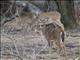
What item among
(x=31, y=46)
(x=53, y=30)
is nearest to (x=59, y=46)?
(x=53, y=30)

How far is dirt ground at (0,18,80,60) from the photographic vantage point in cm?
179

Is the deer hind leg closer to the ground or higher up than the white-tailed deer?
closer to the ground

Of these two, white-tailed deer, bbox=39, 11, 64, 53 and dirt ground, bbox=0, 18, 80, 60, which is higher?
white-tailed deer, bbox=39, 11, 64, 53

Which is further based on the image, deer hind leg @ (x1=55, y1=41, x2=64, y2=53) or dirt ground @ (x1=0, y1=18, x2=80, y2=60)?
dirt ground @ (x1=0, y1=18, x2=80, y2=60)

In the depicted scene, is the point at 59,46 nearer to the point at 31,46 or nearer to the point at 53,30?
the point at 53,30

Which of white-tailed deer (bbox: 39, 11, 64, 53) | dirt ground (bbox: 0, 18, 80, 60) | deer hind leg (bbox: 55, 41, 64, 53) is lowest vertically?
dirt ground (bbox: 0, 18, 80, 60)

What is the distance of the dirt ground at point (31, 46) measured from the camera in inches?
70.6

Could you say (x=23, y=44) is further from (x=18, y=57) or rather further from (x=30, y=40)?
(x=18, y=57)

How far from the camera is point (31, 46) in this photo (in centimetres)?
212

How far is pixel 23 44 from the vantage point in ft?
7.25

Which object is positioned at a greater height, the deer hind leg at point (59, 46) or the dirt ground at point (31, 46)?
the deer hind leg at point (59, 46)

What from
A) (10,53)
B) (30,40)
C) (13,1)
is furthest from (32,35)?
(13,1)

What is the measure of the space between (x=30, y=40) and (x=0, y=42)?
362 millimetres

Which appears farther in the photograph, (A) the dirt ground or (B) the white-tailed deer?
(A) the dirt ground
